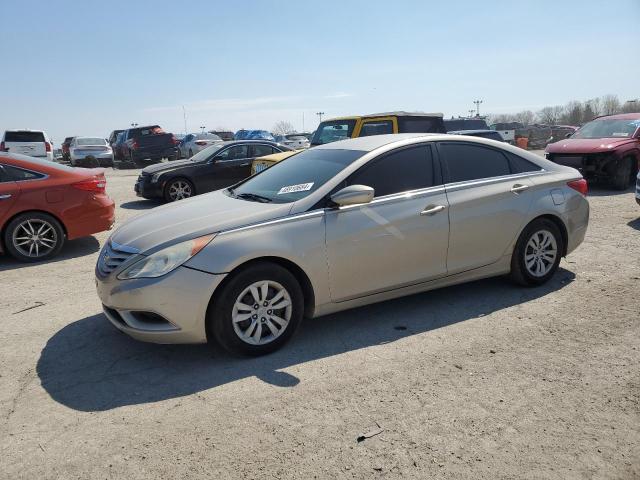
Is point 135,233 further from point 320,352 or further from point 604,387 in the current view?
point 604,387

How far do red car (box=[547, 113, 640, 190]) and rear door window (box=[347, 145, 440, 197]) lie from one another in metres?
8.91

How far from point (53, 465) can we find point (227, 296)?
4.69ft

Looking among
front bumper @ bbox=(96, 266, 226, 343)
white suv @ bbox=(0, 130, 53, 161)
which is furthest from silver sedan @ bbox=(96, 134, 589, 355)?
white suv @ bbox=(0, 130, 53, 161)

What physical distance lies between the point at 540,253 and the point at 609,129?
954cm

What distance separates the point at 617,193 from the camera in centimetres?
1148

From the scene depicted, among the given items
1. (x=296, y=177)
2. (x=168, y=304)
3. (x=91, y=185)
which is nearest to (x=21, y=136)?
(x=91, y=185)

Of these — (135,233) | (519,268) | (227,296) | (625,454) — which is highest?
(135,233)

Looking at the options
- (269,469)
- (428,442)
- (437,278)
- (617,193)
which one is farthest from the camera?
(617,193)

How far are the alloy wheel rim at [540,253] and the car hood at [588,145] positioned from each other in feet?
25.9

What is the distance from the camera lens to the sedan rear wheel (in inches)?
454

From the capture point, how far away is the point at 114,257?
3.88 metres

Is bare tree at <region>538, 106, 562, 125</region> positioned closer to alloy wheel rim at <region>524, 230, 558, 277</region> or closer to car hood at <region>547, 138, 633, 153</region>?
car hood at <region>547, 138, 633, 153</region>

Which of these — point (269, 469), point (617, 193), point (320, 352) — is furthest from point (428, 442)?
point (617, 193)

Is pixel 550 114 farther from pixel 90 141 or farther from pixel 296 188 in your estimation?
pixel 296 188
